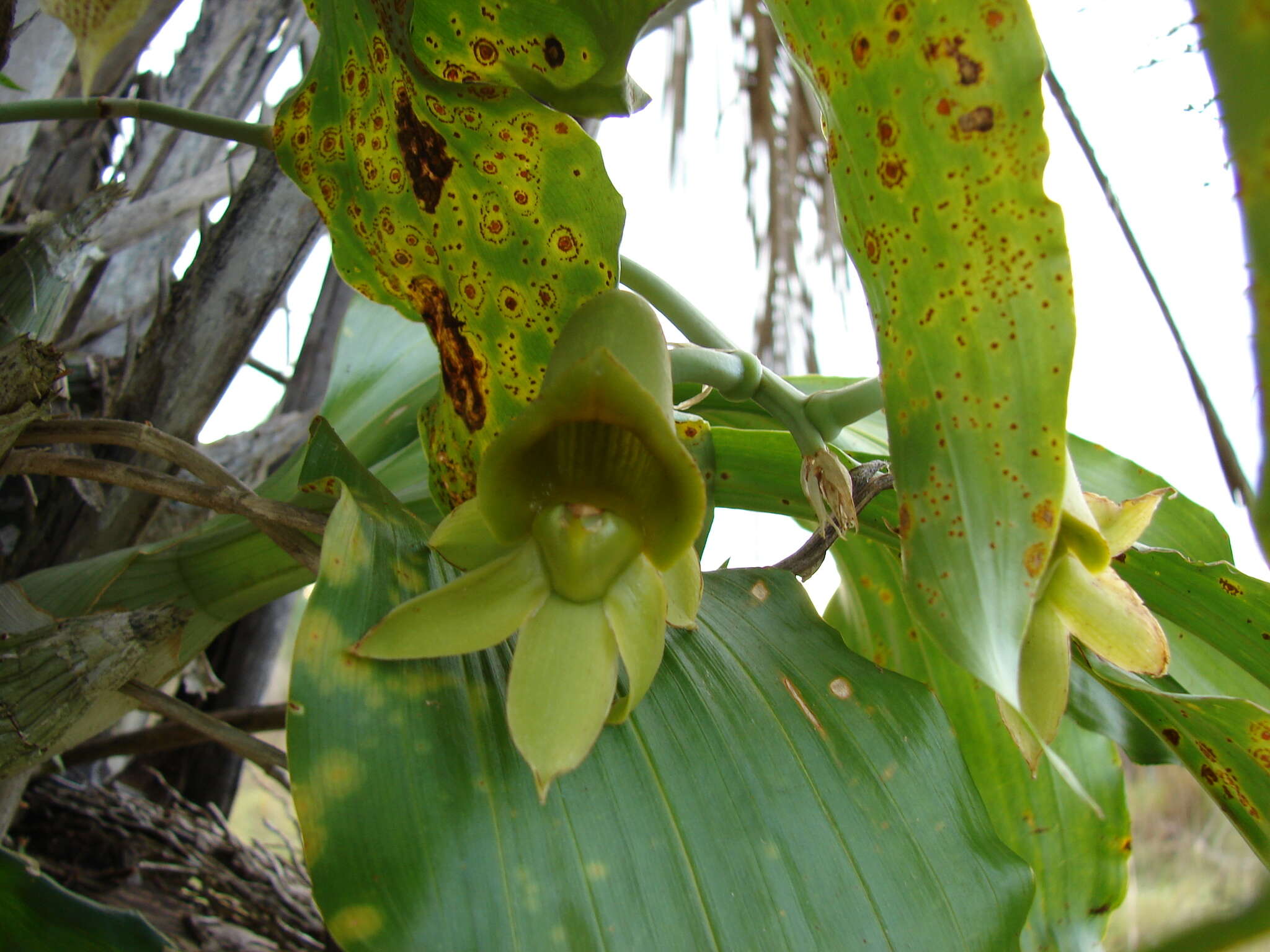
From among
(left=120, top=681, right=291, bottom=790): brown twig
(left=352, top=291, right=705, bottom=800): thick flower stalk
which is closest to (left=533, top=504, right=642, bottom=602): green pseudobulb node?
(left=352, top=291, right=705, bottom=800): thick flower stalk

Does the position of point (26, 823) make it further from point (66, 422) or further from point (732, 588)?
point (732, 588)

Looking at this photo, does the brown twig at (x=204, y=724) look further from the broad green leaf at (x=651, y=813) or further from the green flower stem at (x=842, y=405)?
the green flower stem at (x=842, y=405)

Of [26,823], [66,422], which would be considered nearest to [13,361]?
[66,422]

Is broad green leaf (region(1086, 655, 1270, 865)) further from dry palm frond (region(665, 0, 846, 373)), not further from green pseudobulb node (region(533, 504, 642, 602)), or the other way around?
dry palm frond (region(665, 0, 846, 373))

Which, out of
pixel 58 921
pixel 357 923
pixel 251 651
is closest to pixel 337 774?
pixel 357 923

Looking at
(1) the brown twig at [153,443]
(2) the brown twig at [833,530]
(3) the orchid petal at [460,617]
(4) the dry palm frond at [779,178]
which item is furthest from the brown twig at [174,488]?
(4) the dry palm frond at [779,178]
